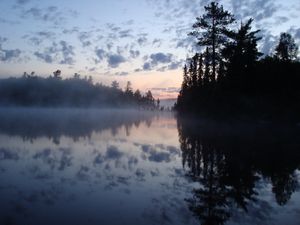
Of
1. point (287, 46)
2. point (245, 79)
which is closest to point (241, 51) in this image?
point (245, 79)

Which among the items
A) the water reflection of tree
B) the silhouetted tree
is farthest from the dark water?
the silhouetted tree

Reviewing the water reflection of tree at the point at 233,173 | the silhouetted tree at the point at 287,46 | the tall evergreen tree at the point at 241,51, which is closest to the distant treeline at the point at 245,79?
the tall evergreen tree at the point at 241,51

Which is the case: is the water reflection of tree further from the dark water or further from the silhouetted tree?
the silhouetted tree

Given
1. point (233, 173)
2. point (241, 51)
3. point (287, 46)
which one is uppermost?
point (287, 46)

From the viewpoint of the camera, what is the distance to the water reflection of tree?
8.22m

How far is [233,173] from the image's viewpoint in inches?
472

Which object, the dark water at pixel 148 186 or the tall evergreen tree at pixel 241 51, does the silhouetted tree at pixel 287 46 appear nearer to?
the tall evergreen tree at pixel 241 51

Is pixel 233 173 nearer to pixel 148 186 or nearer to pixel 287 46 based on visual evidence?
pixel 148 186

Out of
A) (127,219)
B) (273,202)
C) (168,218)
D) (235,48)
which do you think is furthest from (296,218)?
(235,48)

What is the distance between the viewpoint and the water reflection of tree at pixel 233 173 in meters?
8.22

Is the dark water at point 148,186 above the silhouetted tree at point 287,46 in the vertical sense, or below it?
below

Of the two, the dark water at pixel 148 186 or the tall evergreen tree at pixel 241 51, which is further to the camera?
the tall evergreen tree at pixel 241 51

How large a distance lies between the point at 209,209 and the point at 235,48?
37925 mm

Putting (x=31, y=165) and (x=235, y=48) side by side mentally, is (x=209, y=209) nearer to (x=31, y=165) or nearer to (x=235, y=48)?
(x=31, y=165)
